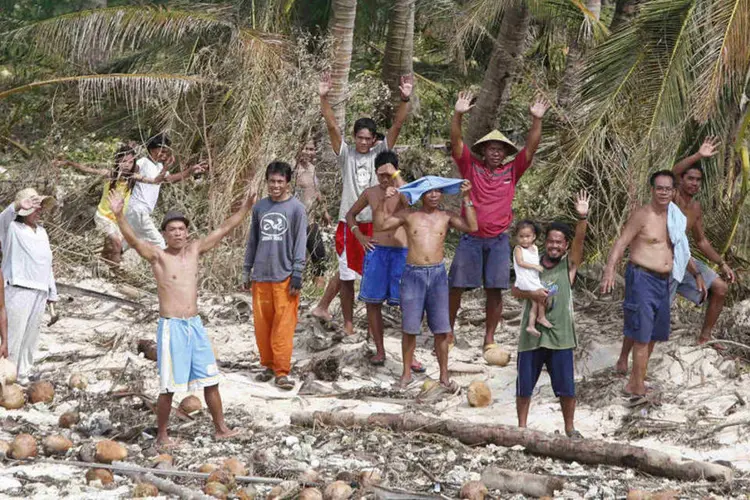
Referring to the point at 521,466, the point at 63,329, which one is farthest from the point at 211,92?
the point at 521,466

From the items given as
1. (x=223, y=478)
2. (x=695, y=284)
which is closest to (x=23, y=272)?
(x=223, y=478)

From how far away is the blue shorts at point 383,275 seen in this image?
8906 millimetres

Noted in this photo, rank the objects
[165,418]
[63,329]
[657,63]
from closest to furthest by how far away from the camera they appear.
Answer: [165,418] < [657,63] < [63,329]

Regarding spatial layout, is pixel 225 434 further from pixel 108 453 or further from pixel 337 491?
pixel 337 491

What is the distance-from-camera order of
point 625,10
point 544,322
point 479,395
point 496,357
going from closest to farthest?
point 544,322, point 479,395, point 496,357, point 625,10

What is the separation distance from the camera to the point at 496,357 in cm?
917

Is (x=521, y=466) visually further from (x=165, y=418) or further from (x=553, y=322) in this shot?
(x=165, y=418)

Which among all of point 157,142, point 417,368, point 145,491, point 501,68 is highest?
point 501,68

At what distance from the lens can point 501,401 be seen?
8.51 meters

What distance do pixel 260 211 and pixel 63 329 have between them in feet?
8.60

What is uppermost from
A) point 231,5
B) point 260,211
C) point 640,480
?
point 231,5

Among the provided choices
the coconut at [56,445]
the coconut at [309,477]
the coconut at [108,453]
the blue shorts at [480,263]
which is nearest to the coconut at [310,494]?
the coconut at [309,477]

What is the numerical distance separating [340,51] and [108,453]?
22.7ft

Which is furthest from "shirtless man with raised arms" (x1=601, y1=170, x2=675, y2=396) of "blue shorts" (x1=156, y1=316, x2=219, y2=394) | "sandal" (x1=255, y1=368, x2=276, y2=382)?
"blue shorts" (x1=156, y1=316, x2=219, y2=394)
